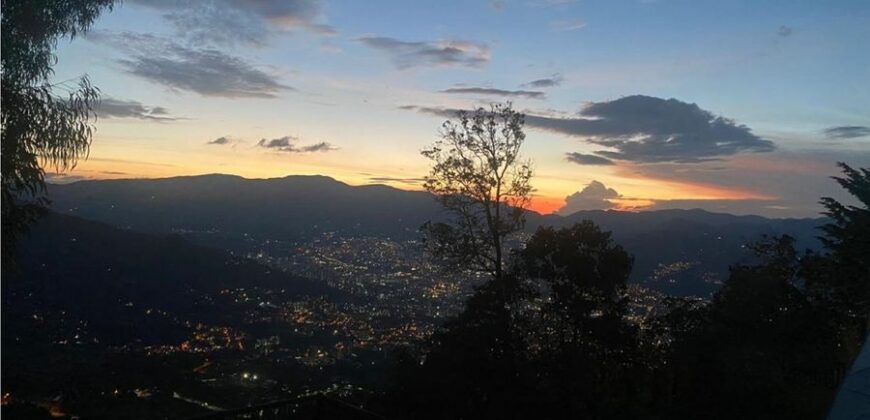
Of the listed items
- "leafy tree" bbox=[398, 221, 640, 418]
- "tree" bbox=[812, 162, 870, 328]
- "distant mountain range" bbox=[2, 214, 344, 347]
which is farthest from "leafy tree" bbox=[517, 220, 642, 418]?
"distant mountain range" bbox=[2, 214, 344, 347]

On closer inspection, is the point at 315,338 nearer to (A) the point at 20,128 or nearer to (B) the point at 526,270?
(B) the point at 526,270

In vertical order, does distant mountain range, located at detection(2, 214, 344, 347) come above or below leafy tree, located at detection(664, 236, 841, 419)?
below

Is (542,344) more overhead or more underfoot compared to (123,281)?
more overhead

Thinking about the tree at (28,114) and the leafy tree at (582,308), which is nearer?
the tree at (28,114)

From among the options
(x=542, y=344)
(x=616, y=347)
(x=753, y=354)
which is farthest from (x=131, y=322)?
(x=753, y=354)

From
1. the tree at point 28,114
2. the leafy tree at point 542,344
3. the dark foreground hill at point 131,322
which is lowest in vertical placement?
the dark foreground hill at point 131,322

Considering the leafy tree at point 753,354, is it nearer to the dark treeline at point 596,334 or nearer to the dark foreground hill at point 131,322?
the dark treeline at point 596,334

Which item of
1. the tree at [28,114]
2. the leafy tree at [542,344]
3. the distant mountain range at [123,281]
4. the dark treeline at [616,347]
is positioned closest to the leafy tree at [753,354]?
the dark treeline at [616,347]

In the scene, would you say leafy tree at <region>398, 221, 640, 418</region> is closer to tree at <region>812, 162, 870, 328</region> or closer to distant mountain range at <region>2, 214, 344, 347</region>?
tree at <region>812, 162, 870, 328</region>

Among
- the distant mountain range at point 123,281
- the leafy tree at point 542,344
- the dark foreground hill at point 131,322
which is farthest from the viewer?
the distant mountain range at point 123,281

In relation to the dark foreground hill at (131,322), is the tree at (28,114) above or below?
above

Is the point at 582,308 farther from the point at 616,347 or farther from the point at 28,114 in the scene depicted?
the point at 28,114

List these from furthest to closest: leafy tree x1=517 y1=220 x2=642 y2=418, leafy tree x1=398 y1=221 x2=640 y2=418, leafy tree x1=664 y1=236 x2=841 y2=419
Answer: leafy tree x1=517 y1=220 x2=642 y2=418 → leafy tree x1=398 y1=221 x2=640 y2=418 → leafy tree x1=664 y1=236 x2=841 y2=419
